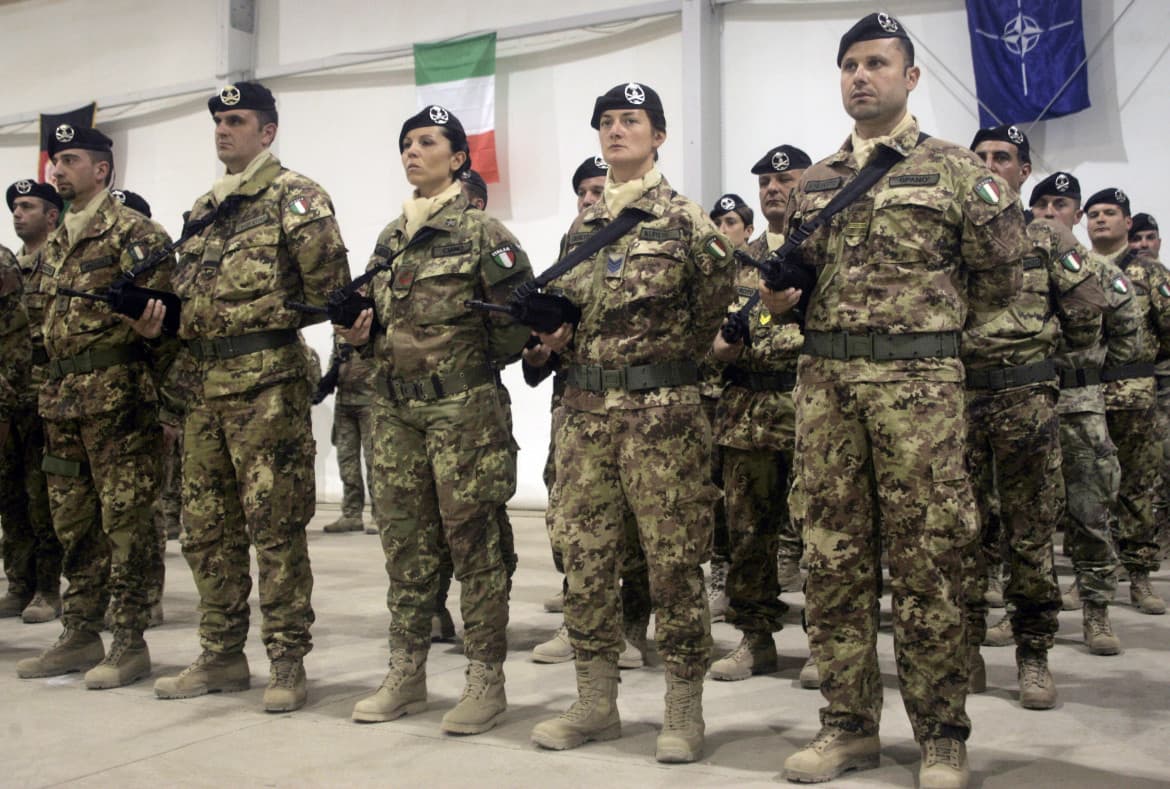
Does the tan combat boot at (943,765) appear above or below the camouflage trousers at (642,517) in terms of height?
below

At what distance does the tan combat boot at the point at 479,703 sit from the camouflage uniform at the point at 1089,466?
2559mm

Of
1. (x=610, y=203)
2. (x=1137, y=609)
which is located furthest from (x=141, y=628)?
(x=1137, y=609)

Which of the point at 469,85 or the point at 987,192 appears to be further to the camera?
the point at 469,85

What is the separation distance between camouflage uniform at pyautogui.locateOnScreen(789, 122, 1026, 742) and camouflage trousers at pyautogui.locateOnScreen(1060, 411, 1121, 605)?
2.08m

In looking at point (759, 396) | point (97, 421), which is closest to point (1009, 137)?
point (759, 396)

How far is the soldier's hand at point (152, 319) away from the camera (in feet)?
14.1

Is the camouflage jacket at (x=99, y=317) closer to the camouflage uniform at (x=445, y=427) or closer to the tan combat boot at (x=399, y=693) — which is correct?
the camouflage uniform at (x=445, y=427)

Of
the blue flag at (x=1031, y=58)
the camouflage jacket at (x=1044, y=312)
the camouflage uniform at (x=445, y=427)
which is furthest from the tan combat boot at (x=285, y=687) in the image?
the blue flag at (x=1031, y=58)

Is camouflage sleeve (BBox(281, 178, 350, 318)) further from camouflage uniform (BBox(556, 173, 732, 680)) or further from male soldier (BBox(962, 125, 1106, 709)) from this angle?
male soldier (BBox(962, 125, 1106, 709))

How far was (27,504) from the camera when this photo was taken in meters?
6.04

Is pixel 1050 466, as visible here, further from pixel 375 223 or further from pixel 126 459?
pixel 375 223

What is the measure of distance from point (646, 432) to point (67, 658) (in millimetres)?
2632

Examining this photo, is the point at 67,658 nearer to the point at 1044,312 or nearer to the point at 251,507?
the point at 251,507

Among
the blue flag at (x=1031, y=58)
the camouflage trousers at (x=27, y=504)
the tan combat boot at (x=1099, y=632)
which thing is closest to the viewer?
the tan combat boot at (x=1099, y=632)
